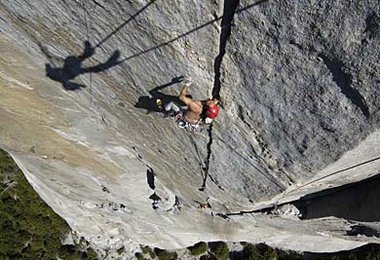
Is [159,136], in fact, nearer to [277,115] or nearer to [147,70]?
[147,70]

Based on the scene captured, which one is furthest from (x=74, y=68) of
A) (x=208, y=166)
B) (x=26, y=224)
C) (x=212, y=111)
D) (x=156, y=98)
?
(x=26, y=224)

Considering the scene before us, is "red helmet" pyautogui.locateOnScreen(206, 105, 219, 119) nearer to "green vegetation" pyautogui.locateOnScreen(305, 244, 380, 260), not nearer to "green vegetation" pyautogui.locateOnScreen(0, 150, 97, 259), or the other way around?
"green vegetation" pyautogui.locateOnScreen(305, 244, 380, 260)

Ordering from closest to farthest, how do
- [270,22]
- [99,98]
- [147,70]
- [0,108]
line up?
[270,22] → [147,70] → [99,98] → [0,108]

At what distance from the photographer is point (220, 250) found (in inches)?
510

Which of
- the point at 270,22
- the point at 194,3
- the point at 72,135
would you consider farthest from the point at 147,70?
the point at 72,135

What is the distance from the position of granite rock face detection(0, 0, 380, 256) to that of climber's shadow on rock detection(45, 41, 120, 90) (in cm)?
2

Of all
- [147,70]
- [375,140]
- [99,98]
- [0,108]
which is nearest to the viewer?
[375,140]

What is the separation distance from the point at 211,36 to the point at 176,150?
2632 mm

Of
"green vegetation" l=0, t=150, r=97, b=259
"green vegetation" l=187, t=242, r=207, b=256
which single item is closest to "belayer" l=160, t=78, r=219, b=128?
"green vegetation" l=187, t=242, r=207, b=256

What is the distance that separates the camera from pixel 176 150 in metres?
7.11

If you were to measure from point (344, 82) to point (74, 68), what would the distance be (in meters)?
3.49

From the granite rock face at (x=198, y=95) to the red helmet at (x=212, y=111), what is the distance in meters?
0.13

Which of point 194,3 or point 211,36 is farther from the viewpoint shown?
point 211,36

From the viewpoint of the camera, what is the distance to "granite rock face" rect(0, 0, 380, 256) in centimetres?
443
